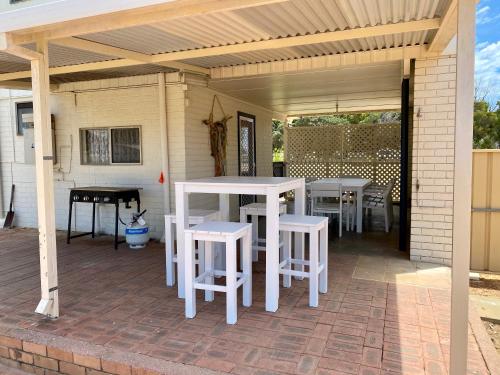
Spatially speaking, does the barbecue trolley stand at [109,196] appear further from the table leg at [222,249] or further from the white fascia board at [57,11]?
the white fascia board at [57,11]

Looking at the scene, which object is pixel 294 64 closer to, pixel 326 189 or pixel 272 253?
pixel 326 189

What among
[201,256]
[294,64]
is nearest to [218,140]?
[294,64]

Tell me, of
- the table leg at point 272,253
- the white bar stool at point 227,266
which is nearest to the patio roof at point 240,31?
the table leg at point 272,253

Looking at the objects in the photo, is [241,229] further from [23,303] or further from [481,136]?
[481,136]

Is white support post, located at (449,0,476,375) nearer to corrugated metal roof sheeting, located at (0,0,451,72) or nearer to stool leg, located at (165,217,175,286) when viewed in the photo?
corrugated metal roof sheeting, located at (0,0,451,72)

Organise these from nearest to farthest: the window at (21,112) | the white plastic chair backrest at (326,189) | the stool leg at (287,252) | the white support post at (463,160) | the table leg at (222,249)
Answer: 1. the white support post at (463,160)
2. the stool leg at (287,252)
3. the table leg at (222,249)
4. the white plastic chair backrest at (326,189)
5. the window at (21,112)

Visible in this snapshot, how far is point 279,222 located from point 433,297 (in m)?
1.50

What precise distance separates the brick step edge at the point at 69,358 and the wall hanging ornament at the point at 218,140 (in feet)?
13.2

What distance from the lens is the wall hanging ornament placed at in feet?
20.9

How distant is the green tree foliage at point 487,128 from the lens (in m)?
12.1

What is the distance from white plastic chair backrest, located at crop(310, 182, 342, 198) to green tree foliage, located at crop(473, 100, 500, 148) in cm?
799

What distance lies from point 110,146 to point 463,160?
5.29 meters

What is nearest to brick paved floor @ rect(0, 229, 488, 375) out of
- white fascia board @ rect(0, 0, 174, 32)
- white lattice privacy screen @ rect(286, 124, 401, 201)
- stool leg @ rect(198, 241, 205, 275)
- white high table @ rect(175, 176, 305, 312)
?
white high table @ rect(175, 176, 305, 312)

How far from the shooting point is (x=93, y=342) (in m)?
2.74
